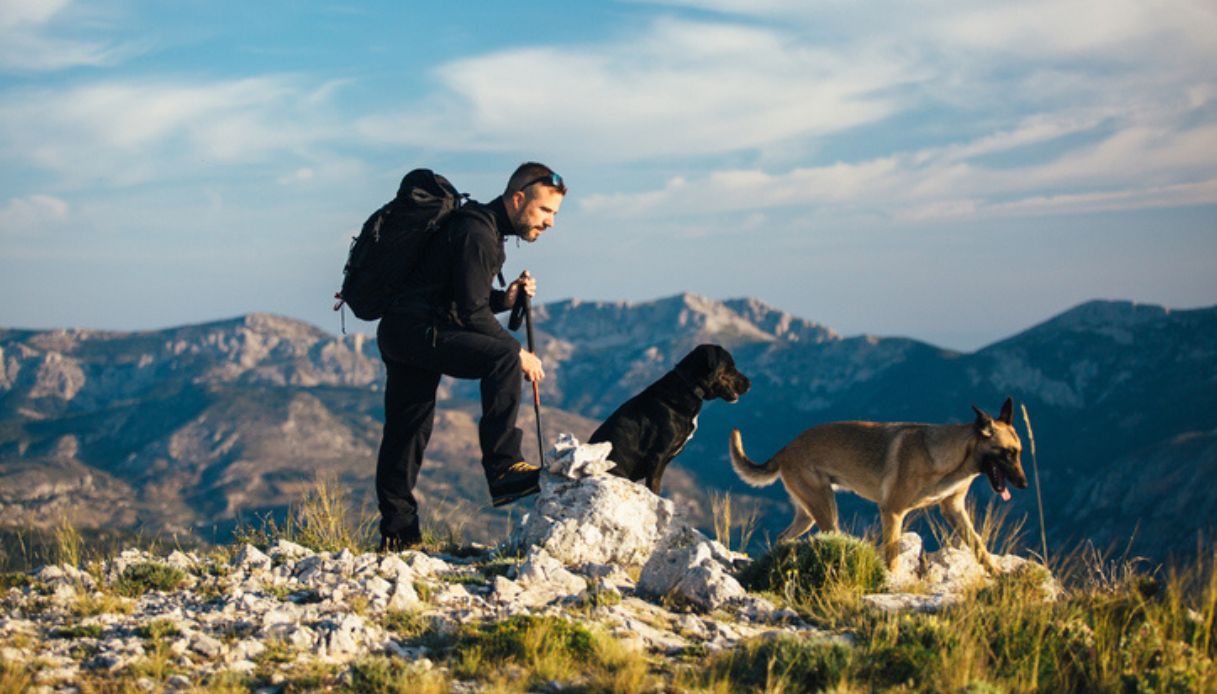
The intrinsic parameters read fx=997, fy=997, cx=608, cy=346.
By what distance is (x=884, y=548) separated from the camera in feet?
30.6

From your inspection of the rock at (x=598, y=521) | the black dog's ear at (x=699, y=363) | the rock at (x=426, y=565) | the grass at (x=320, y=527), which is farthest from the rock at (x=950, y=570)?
the grass at (x=320, y=527)

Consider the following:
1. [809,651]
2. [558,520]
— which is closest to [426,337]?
[558,520]

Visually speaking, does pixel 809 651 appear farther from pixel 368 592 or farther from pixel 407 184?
pixel 407 184

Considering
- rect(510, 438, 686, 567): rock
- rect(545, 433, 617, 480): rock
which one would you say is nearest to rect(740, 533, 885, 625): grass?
rect(510, 438, 686, 567): rock

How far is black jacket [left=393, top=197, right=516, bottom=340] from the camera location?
8070 mm

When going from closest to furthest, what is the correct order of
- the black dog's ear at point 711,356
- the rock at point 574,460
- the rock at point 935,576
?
the rock at point 935,576 < the rock at point 574,460 < the black dog's ear at point 711,356

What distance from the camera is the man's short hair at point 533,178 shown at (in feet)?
28.0

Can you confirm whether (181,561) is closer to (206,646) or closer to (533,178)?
(206,646)

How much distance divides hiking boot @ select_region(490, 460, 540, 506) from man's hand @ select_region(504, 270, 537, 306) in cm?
150

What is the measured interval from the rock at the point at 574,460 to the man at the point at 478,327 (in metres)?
0.36

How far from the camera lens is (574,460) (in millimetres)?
8969

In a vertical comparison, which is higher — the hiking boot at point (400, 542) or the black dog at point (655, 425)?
the black dog at point (655, 425)

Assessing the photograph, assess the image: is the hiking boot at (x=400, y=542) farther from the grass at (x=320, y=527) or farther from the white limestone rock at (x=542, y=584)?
the white limestone rock at (x=542, y=584)

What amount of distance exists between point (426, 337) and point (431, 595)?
216 centimetres
